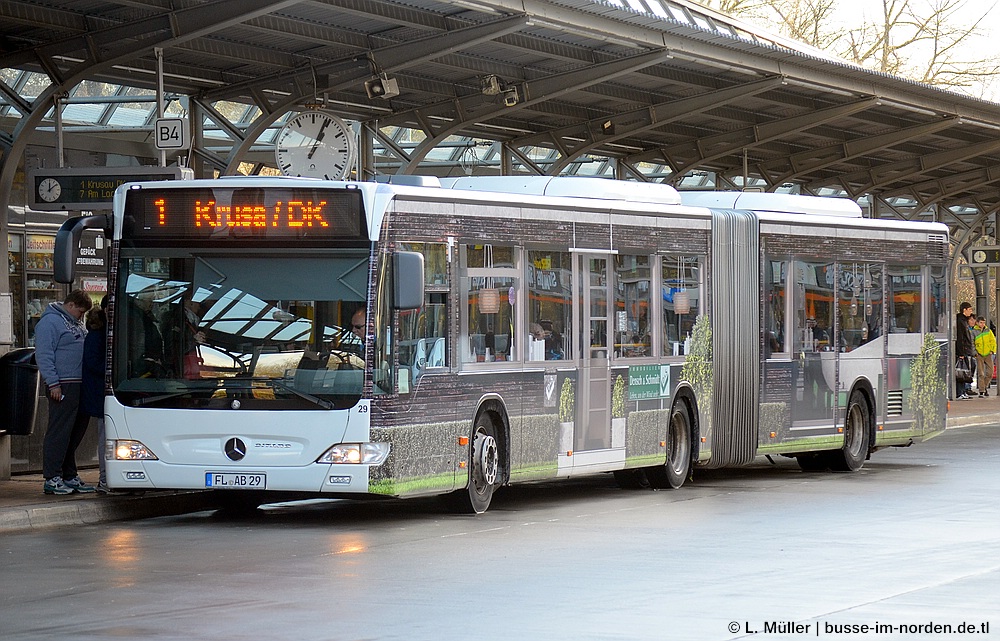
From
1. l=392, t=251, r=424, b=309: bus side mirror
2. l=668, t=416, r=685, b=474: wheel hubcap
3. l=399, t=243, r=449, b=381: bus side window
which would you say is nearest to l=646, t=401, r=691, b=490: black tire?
l=668, t=416, r=685, b=474: wheel hubcap

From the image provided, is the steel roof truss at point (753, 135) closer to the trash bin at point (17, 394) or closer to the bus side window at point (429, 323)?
the bus side window at point (429, 323)

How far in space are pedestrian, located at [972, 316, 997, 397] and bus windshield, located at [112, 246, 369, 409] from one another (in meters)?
25.7

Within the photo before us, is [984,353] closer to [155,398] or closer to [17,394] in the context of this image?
[17,394]

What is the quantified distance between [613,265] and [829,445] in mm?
4537

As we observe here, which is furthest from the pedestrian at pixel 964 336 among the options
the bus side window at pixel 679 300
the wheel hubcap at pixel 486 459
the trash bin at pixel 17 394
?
the trash bin at pixel 17 394

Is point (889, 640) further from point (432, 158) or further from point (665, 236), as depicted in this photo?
point (432, 158)

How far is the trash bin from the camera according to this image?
51.6 feet

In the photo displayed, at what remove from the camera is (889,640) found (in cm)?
807

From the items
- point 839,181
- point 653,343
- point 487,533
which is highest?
point 839,181

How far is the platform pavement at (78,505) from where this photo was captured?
13.5 meters

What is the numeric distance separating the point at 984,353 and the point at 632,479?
2189 centimetres

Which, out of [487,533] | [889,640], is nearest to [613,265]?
[487,533]

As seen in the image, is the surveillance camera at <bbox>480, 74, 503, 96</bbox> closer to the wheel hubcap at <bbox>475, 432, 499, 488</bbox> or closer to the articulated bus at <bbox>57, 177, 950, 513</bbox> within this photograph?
the articulated bus at <bbox>57, 177, 950, 513</bbox>

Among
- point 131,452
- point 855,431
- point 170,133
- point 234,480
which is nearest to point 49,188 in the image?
point 170,133
